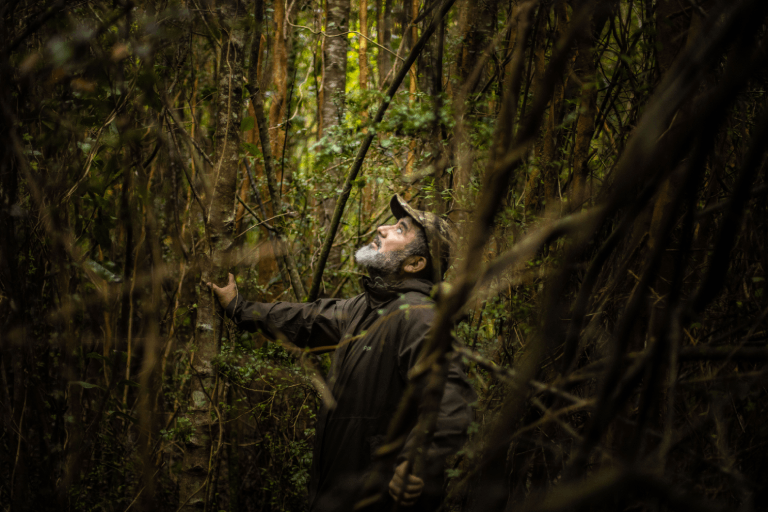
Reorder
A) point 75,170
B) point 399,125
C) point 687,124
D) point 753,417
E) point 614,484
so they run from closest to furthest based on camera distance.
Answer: point 614,484 < point 687,124 < point 753,417 < point 75,170 < point 399,125

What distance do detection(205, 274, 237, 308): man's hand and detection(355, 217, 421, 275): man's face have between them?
666 millimetres

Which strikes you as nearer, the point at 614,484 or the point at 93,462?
the point at 614,484

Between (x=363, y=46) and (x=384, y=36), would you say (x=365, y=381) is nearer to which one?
(x=363, y=46)

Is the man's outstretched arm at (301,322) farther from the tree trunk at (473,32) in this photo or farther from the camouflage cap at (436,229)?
the tree trunk at (473,32)

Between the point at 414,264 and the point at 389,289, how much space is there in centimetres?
25

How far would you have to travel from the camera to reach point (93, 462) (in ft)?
8.68

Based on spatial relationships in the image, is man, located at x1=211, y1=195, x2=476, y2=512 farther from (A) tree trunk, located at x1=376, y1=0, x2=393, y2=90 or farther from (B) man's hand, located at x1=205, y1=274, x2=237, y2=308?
(A) tree trunk, located at x1=376, y1=0, x2=393, y2=90

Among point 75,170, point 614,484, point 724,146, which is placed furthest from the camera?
point 75,170

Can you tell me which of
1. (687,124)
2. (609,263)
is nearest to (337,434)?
(609,263)

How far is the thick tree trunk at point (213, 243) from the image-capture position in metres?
2.03

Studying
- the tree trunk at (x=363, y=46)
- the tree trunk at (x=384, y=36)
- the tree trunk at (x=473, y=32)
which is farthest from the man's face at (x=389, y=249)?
the tree trunk at (x=363, y=46)

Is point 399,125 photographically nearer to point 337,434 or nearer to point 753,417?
point 337,434

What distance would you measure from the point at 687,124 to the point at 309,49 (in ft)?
13.9

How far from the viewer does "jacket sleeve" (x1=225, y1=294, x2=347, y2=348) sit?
2.49 meters
